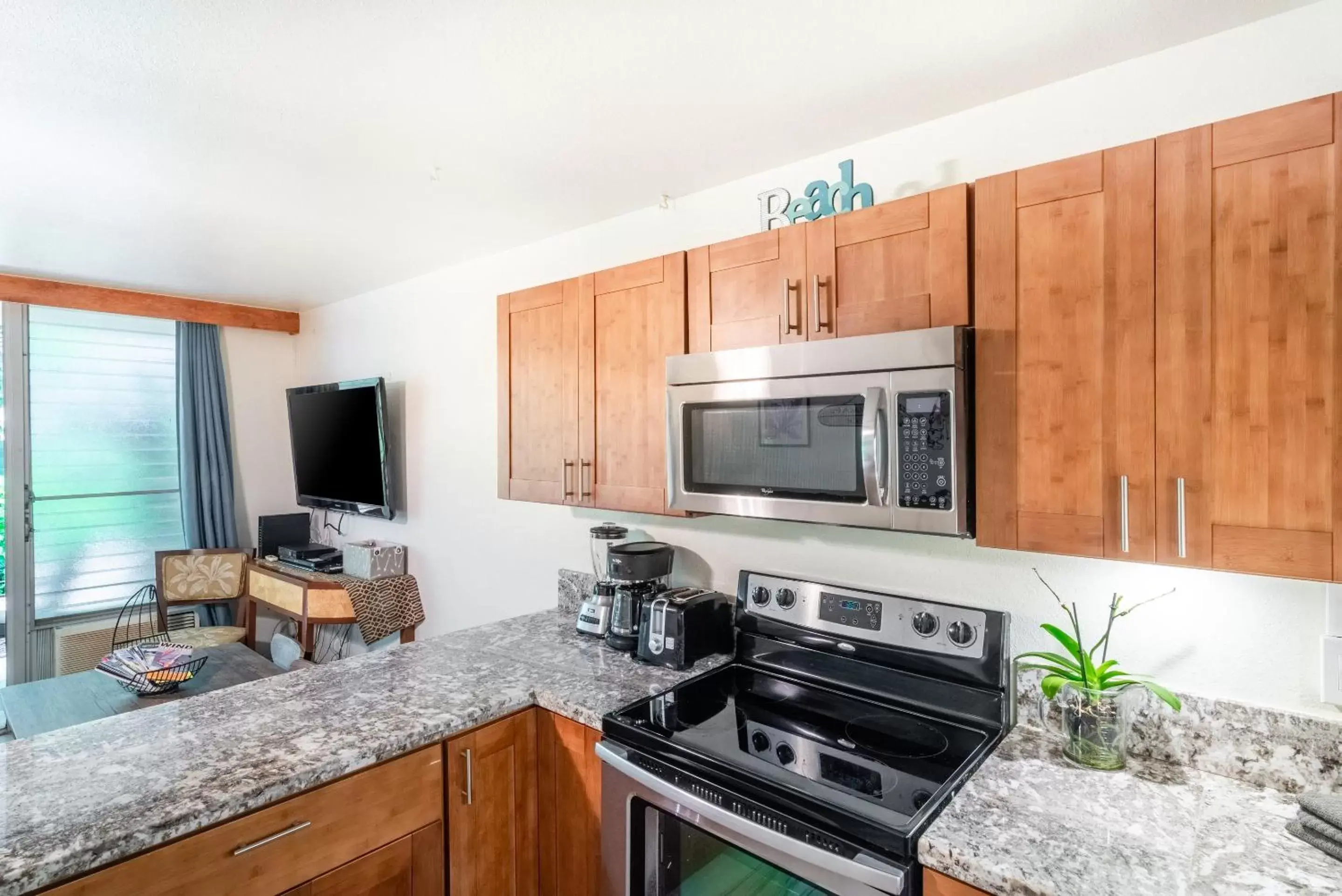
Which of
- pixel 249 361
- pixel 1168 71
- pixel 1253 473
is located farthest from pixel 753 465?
pixel 249 361

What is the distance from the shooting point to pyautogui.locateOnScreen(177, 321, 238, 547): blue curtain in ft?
13.2

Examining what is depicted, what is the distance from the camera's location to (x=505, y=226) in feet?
8.89

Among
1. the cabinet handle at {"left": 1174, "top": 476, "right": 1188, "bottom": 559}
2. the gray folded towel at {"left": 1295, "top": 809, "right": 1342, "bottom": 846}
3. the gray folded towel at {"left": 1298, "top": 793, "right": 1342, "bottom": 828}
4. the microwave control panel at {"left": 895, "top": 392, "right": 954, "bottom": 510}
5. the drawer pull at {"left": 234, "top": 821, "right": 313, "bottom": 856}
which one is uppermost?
the microwave control panel at {"left": 895, "top": 392, "right": 954, "bottom": 510}

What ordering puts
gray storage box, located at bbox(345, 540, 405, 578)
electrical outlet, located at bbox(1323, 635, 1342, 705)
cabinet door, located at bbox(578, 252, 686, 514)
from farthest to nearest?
gray storage box, located at bbox(345, 540, 405, 578)
cabinet door, located at bbox(578, 252, 686, 514)
electrical outlet, located at bbox(1323, 635, 1342, 705)

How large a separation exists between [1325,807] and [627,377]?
1.71m

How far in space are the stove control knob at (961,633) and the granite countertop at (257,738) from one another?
2.17ft

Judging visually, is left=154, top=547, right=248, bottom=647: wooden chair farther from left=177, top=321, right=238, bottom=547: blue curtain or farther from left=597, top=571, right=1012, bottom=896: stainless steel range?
left=597, top=571, right=1012, bottom=896: stainless steel range

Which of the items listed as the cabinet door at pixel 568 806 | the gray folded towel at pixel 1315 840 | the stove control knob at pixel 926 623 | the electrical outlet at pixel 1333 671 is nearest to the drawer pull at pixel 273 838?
the cabinet door at pixel 568 806

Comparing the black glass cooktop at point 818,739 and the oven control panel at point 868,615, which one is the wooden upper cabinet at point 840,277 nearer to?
the oven control panel at point 868,615

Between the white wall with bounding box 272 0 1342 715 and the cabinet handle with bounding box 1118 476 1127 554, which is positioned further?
the white wall with bounding box 272 0 1342 715

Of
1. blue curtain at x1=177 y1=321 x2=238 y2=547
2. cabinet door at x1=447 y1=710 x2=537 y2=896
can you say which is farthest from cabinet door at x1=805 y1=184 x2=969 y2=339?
blue curtain at x1=177 y1=321 x2=238 y2=547

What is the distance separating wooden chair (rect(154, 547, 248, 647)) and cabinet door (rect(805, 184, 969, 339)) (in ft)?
12.4

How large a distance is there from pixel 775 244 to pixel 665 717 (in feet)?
3.91

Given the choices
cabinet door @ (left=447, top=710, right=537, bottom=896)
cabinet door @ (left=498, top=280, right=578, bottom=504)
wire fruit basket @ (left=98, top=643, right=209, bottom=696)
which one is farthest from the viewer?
wire fruit basket @ (left=98, top=643, right=209, bottom=696)
